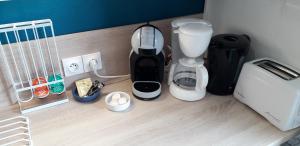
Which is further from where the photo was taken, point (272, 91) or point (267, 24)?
point (267, 24)

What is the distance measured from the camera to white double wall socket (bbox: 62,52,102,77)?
1036 mm

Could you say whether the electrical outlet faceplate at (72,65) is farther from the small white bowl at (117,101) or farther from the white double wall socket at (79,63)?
the small white bowl at (117,101)

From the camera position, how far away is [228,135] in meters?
0.88

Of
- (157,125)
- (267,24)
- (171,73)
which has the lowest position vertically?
(157,125)

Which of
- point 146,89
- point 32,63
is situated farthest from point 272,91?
point 32,63

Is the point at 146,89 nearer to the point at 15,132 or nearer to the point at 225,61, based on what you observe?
the point at 225,61

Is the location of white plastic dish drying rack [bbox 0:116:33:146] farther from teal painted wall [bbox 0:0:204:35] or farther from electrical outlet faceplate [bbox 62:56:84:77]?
teal painted wall [bbox 0:0:204:35]

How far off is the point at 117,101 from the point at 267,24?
0.67 metres

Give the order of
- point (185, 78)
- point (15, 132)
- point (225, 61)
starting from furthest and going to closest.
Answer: point (185, 78), point (225, 61), point (15, 132)

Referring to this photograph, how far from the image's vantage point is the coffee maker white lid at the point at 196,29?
907 millimetres

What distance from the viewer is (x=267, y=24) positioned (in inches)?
40.0

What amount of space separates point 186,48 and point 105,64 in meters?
0.38

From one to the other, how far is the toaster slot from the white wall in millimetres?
48

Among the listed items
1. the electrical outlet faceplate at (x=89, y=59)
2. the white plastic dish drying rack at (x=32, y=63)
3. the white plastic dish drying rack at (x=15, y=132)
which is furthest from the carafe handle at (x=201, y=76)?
the white plastic dish drying rack at (x=15, y=132)
